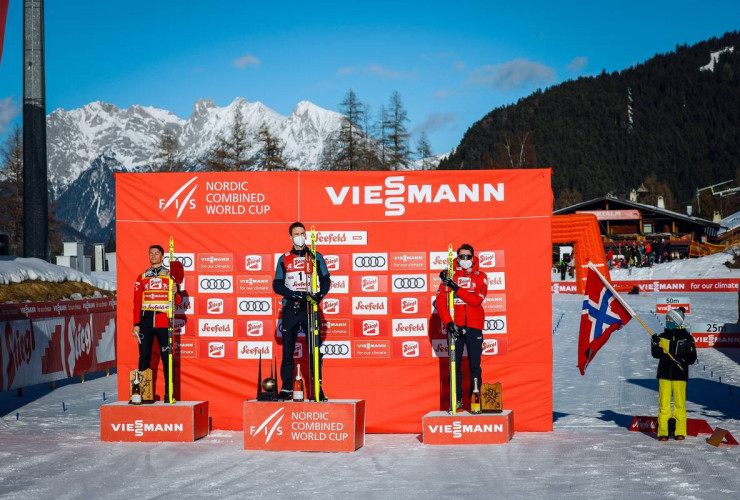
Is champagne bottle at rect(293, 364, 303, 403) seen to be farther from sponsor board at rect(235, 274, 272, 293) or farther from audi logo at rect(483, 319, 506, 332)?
audi logo at rect(483, 319, 506, 332)

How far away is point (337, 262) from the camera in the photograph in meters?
10.4

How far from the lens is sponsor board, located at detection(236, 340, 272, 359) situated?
10.5 meters

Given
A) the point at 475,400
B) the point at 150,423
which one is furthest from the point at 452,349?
the point at 150,423

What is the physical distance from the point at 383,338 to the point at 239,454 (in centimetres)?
250

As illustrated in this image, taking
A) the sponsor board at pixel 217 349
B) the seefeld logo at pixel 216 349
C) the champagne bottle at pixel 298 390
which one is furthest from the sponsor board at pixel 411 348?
the seefeld logo at pixel 216 349

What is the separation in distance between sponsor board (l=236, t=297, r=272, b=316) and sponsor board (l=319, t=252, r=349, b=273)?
0.87m

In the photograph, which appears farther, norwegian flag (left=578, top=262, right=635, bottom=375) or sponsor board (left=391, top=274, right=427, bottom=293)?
sponsor board (left=391, top=274, right=427, bottom=293)

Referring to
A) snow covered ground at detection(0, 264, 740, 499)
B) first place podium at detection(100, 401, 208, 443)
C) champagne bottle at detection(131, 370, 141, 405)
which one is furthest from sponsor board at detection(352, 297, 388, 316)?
champagne bottle at detection(131, 370, 141, 405)

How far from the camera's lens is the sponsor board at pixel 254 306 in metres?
10.5

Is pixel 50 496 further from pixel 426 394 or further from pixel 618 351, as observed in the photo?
pixel 618 351

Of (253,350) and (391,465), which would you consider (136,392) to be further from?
(391,465)

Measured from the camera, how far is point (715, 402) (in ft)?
39.3

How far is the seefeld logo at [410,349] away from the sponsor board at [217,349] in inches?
84.3

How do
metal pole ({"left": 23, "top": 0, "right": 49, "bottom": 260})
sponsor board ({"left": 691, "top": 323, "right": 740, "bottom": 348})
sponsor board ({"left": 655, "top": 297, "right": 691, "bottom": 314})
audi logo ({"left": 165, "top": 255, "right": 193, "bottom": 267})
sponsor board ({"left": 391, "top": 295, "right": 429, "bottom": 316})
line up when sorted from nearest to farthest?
sponsor board ({"left": 391, "top": 295, "right": 429, "bottom": 316}) → audi logo ({"left": 165, "top": 255, "right": 193, "bottom": 267}) → metal pole ({"left": 23, "top": 0, "right": 49, "bottom": 260}) → sponsor board ({"left": 691, "top": 323, "right": 740, "bottom": 348}) → sponsor board ({"left": 655, "top": 297, "right": 691, "bottom": 314})
